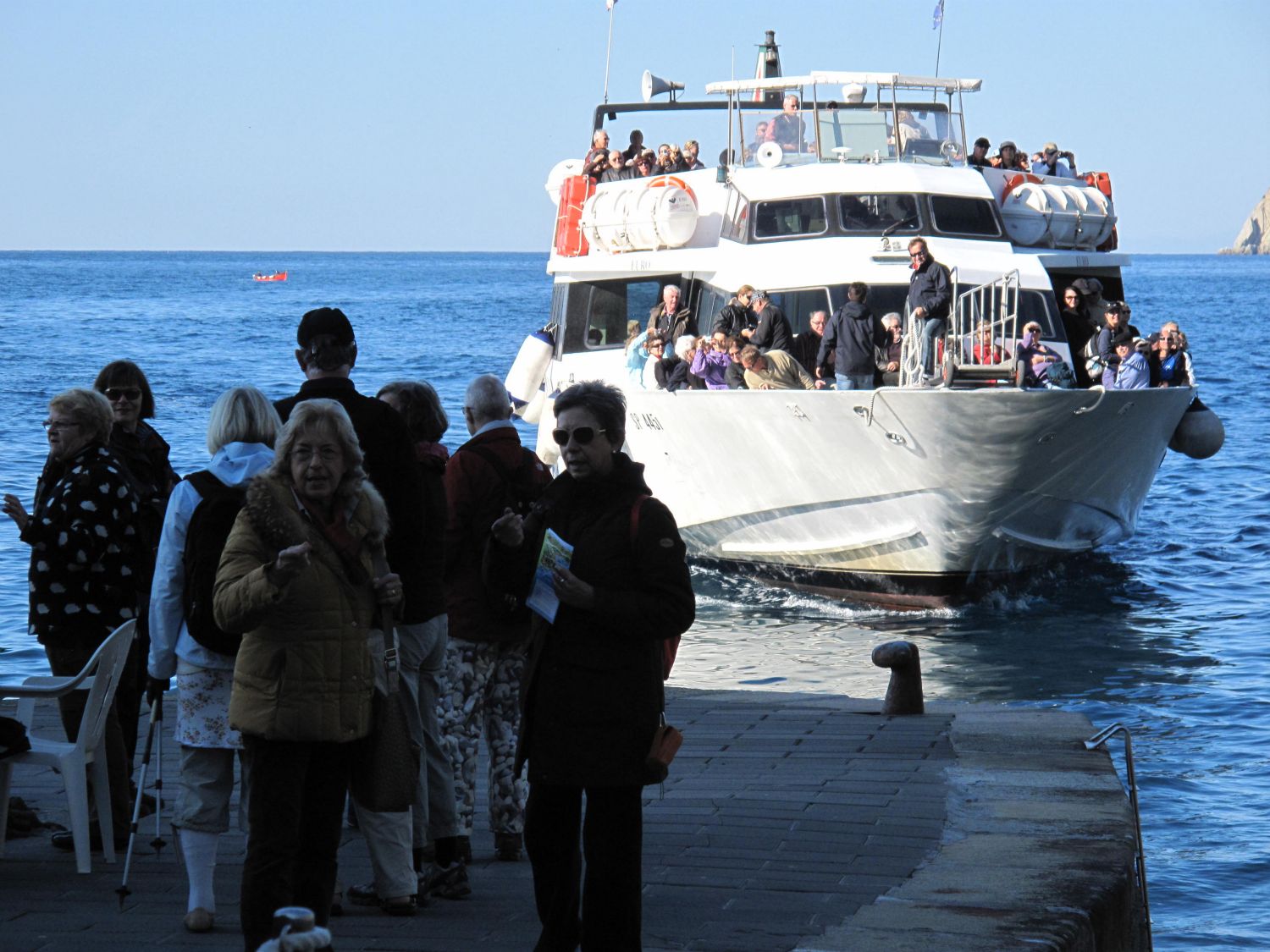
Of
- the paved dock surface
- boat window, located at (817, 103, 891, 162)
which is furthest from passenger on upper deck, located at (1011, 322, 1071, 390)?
the paved dock surface

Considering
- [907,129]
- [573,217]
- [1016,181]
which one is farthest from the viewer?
[573,217]

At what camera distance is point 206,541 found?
4727 mm

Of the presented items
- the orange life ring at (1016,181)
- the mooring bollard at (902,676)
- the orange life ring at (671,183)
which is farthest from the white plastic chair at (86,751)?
the orange life ring at (1016,181)

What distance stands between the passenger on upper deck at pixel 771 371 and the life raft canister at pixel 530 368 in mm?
4108

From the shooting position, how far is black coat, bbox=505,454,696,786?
434 cm

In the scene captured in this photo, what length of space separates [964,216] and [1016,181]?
3.83 ft

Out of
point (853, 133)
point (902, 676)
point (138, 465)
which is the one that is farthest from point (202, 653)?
Result: point (853, 133)

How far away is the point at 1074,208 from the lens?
17.3m

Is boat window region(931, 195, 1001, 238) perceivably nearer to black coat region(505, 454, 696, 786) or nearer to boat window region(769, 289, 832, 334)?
boat window region(769, 289, 832, 334)

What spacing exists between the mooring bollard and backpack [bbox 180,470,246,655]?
4.42 meters

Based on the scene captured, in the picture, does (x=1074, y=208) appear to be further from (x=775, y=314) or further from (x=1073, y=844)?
(x=1073, y=844)

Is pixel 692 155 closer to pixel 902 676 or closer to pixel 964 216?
pixel 964 216

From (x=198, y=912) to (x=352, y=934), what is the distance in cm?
45

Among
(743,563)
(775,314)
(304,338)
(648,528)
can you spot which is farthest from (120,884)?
(743,563)
